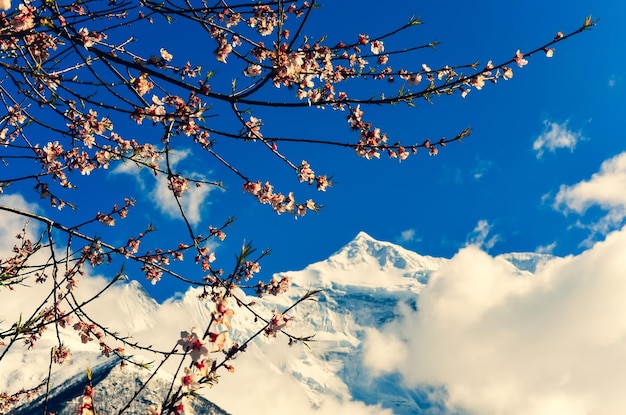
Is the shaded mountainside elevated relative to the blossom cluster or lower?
elevated

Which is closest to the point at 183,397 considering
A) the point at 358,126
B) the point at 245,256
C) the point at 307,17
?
the point at 245,256

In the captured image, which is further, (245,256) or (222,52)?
(222,52)

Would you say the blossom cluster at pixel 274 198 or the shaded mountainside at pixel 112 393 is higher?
the shaded mountainside at pixel 112 393

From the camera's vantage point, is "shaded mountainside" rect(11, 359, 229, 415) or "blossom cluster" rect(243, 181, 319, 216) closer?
"blossom cluster" rect(243, 181, 319, 216)

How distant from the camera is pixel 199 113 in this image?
4262 millimetres

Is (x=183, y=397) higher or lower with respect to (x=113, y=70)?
lower

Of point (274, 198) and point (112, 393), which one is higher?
point (112, 393)

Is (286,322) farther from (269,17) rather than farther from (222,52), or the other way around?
(269,17)

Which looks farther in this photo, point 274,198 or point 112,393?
point 112,393

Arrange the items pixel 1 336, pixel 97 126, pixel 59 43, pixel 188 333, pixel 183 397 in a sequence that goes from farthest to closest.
→ pixel 97 126 → pixel 59 43 → pixel 1 336 → pixel 188 333 → pixel 183 397

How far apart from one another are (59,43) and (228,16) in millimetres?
2114

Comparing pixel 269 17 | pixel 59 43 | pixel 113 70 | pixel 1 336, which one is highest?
pixel 269 17

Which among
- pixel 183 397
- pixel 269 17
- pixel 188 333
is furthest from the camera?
pixel 269 17

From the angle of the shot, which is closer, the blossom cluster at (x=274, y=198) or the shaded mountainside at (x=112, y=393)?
the blossom cluster at (x=274, y=198)
